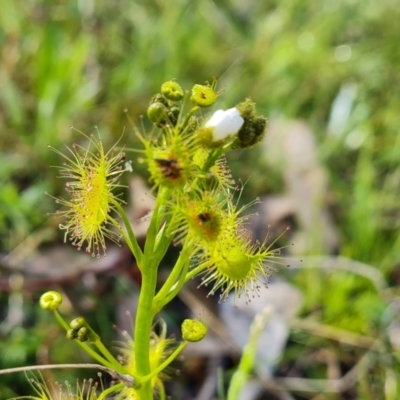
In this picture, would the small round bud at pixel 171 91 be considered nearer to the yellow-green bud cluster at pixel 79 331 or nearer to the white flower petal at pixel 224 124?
the white flower petal at pixel 224 124

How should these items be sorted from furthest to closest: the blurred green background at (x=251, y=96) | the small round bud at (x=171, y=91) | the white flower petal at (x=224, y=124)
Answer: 1. the blurred green background at (x=251, y=96)
2. the small round bud at (x=171, y=91)
3. the white flower petal at (x=224, y=124)

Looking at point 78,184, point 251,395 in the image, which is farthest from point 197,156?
point 251,395

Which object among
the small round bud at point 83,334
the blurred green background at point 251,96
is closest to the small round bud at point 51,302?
the small round bud at point 83,334

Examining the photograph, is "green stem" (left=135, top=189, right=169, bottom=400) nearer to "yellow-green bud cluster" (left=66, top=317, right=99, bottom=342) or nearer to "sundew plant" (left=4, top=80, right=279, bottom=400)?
"sundew plant" (left=4, top=80, right=279, bottom=400)

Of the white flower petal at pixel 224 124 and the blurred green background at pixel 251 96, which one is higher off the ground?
the white flower petal at pixel 224 124

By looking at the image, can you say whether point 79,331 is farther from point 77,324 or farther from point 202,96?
point 202,96

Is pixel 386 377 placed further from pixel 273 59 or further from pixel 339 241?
pixel 273 59
